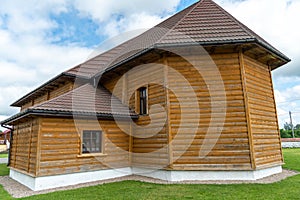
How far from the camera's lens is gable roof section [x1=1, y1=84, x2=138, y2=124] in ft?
A: 24.3

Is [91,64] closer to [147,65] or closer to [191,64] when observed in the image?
[147,65]

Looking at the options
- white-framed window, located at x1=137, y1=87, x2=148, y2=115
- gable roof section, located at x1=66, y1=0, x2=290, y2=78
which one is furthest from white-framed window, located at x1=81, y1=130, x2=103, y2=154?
gable roof section, located at x1=66, y1=0, x2=290, y2=78

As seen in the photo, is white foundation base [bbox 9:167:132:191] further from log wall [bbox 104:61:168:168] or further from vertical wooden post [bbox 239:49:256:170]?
vertical wooden post [bbox 239:49:256:170]

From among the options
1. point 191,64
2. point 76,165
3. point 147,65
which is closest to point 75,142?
point 76,165

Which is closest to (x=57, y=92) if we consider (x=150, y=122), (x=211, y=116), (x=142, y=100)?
(x=142, y=100)

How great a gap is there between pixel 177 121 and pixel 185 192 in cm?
257

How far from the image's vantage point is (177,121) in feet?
25.8

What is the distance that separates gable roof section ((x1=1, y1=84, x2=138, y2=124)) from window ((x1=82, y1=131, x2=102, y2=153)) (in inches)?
33.3

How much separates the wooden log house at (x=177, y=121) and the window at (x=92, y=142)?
0.13 ft

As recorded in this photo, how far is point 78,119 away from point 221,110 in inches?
207

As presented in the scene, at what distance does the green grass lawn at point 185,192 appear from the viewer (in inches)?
220

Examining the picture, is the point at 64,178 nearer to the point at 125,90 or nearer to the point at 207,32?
the point at 125,90

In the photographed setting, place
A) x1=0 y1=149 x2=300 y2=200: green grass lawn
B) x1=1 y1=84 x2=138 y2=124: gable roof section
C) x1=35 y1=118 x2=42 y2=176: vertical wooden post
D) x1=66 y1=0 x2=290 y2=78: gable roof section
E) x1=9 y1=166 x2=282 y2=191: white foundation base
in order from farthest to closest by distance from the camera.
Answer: x1=66 y1=0 x2=290 y2=78: gable roof section → x1=1 y1=84 x2=138 y2=124: gable roof section → x1=9 y1=166 x2=282 y2=191: white foundation base → x1=35 y1=118 x2=42 y2=176: vertical wooden post → x1=0 y1=149 x2=300 y2=200: green grass lawn

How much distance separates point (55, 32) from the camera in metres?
14.6
